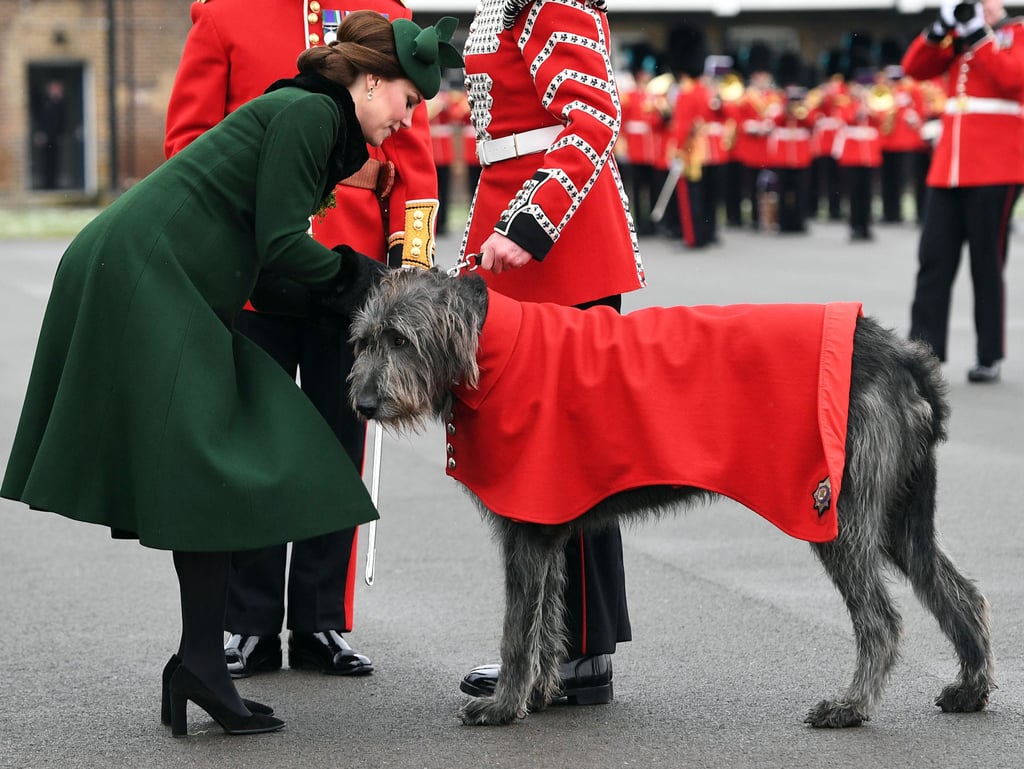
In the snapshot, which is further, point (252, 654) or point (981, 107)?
point (981, 107)

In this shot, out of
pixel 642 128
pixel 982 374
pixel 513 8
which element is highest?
pixel 513 8

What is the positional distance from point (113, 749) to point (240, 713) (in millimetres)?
333

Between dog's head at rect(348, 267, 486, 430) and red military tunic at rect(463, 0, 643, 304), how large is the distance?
1.38 ft

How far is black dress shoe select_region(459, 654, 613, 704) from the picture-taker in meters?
4.71

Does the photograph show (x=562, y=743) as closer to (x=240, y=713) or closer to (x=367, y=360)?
(x=240, y=713)

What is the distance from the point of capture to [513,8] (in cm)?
→ 466

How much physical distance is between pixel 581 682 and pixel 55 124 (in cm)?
2957

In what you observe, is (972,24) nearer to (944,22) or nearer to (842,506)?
(944,22)

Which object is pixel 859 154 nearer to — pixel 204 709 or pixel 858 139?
pixel 858 139

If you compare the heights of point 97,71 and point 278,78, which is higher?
point 278,78

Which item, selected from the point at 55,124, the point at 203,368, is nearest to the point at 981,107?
the point at 203,368

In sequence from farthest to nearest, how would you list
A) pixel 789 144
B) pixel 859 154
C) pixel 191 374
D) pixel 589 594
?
pixel 789 144 → pixel 859 154 → pixel 589 594 → pixel 191 374

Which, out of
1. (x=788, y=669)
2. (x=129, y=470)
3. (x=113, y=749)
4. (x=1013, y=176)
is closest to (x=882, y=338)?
(x=788, y=669)

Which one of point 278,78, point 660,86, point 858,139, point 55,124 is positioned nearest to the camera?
point 278,78
